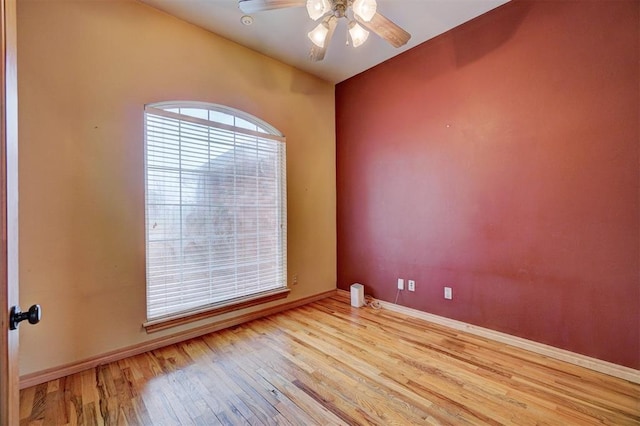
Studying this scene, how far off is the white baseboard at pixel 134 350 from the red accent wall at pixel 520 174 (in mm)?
1539

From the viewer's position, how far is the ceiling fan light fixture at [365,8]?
1750 mm

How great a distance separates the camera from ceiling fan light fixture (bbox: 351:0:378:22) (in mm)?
1750

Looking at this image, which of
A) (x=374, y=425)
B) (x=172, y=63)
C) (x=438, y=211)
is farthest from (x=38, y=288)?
(x=438, y=211)

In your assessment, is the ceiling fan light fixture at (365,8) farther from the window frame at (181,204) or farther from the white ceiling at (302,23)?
the window frame at (181,204)

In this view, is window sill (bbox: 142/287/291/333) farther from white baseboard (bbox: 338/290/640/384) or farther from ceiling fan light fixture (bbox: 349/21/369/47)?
ceiling fan light fixture (bbox: 349/21/369/47)

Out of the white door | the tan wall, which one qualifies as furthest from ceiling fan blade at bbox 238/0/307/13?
the white door

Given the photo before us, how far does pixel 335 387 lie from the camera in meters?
1.89

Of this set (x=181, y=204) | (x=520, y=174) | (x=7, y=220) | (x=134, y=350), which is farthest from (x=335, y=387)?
(x=520, y=174)

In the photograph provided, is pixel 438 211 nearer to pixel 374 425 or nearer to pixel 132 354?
pixel 374 425

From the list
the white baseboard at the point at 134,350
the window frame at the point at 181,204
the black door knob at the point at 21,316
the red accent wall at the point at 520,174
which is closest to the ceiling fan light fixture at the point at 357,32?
the red accent wall at the point at 520,174

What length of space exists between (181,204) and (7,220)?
1.86m

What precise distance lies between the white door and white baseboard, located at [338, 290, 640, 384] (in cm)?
308

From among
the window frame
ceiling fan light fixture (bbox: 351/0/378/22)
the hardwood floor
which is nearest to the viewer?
the hardwood floor

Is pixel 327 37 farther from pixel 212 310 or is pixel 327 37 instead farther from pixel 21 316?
pixel 212 310
